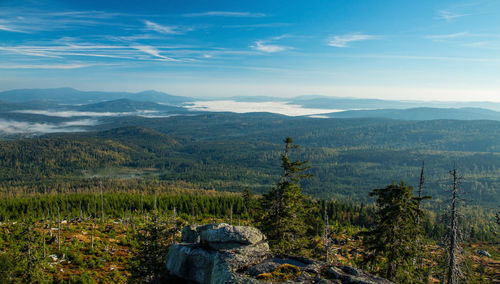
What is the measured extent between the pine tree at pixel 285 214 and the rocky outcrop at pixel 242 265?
9335mm

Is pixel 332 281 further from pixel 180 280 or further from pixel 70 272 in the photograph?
pixel 70 272

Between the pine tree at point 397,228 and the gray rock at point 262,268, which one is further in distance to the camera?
the pine tree at point 397,228

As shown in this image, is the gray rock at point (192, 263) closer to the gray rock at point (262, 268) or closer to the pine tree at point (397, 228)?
the gray rock at point (262, 268)

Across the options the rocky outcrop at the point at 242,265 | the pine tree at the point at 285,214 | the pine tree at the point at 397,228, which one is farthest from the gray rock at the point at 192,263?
the pine tree at the point at 397,228

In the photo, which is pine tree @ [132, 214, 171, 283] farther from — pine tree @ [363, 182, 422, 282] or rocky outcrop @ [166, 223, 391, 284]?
pine tree @ [363, 182, 422, 282]

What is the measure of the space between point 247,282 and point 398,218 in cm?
1552

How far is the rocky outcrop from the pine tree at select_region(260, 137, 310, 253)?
934cm

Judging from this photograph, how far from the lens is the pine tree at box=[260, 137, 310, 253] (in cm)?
3009

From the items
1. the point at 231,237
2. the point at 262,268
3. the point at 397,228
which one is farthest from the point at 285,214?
the point at 262,268

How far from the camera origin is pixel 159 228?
94.6 feet

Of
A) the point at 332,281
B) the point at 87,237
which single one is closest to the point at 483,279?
the point at 332,281

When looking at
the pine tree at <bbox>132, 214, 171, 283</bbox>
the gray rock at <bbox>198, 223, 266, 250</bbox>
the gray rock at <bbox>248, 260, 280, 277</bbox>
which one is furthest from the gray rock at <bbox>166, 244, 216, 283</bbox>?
the pine tree at <bbox>132, 214, 171, 283</bbox>

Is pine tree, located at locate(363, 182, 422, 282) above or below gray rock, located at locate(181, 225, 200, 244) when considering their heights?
above

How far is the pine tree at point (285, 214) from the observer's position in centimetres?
3009
